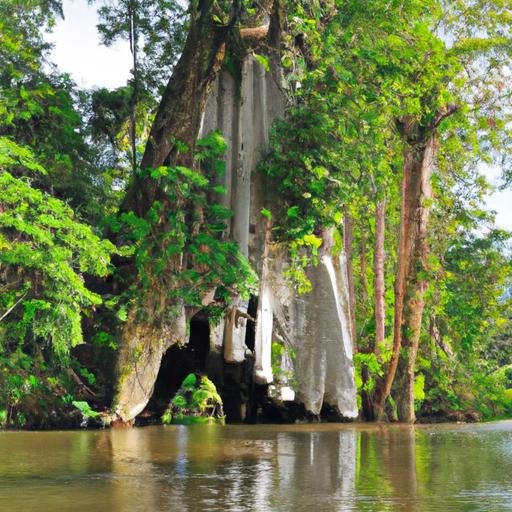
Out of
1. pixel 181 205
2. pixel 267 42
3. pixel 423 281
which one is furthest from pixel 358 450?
pixel 423 281

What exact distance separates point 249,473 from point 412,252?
13995 millimetres

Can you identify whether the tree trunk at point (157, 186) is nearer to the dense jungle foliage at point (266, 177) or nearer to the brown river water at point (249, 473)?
the dense jungle foliage at point (266, 177)

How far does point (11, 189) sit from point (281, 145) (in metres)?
5.62

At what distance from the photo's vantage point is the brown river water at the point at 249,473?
5.98 meters

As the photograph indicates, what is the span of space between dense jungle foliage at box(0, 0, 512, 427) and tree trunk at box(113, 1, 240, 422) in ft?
0.53

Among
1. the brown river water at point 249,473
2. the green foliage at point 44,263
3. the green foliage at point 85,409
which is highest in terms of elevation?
the green foliage at point 44,263

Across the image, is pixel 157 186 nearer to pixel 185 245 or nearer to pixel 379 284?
pixel 185 245

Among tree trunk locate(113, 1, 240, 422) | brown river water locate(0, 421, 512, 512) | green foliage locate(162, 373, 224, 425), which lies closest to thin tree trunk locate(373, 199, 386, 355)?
green foliage locate(162, 373, 224, 425)

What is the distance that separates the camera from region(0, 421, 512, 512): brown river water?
19.6 ft

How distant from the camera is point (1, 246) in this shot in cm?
1359

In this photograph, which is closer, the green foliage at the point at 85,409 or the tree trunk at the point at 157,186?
the green foliage at the point at 85,409

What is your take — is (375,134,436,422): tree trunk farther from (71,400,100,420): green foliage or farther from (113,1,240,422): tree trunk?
(71,400,100,420): green foliage

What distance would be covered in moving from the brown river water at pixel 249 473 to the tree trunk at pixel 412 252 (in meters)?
8.30

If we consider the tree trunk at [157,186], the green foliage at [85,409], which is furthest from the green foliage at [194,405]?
the green foliage at [85,409]
